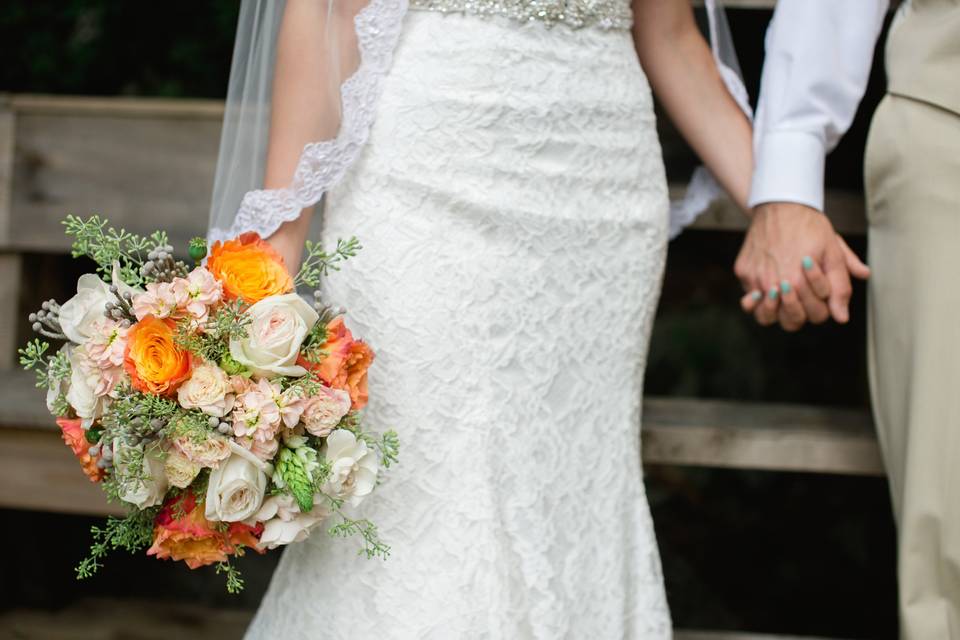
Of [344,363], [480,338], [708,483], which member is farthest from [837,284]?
[708,483]

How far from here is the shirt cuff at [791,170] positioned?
5.97 ft

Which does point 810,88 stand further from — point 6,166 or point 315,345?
point 6,166

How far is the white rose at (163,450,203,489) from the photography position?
53.5 inches

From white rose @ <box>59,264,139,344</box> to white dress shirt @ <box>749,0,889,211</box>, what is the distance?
1045 millimetres

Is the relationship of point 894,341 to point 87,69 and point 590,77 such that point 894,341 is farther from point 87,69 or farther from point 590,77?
point 87,69

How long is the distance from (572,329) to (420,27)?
1.68ft

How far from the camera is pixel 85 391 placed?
1398 millimetres

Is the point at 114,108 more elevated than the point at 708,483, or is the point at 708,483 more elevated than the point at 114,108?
the point at 114,108

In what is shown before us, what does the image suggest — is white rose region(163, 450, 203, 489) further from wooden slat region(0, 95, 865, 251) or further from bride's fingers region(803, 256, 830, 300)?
wooden slat region(0, 95, 865, 251)

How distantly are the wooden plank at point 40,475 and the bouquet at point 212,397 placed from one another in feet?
2.82

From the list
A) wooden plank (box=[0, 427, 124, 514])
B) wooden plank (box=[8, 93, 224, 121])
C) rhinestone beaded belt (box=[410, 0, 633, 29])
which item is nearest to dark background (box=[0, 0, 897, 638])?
wooden plank (box=[8, 93, 224, 121])

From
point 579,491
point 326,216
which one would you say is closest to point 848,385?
point 579,491

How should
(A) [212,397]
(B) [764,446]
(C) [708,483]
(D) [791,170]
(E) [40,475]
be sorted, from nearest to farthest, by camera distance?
(A) [212,397]
(D) [791,170]
(B) [764,446]
(E) [40,475]
(C) [708,483]

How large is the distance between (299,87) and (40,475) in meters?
1.13
